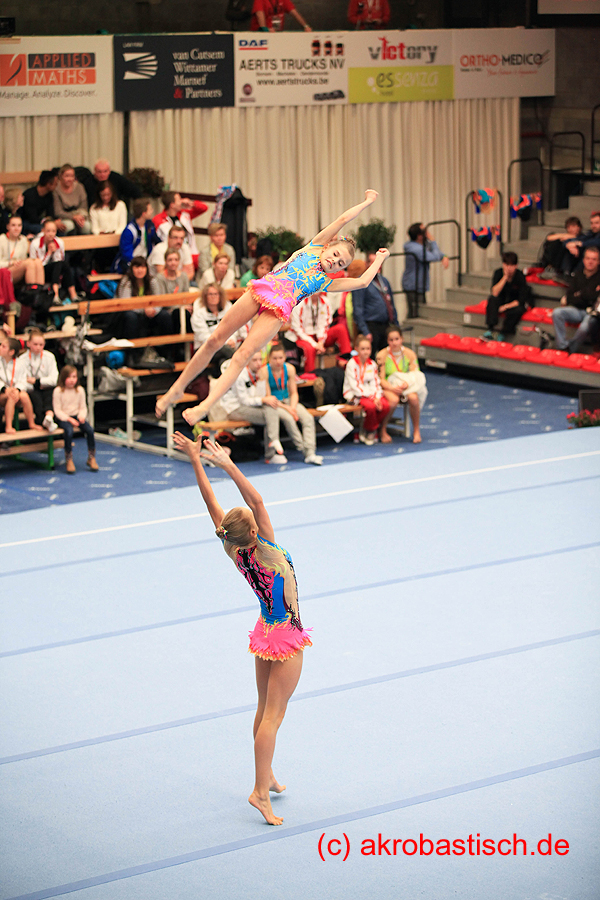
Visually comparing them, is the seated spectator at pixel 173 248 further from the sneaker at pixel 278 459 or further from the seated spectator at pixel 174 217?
the sneaker at pixel 278 459

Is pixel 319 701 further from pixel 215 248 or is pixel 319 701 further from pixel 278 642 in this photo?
pixel 215 248

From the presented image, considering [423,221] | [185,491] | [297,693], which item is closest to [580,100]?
[423,221]

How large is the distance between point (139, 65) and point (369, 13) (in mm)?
3178

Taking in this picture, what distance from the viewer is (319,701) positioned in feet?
15.6

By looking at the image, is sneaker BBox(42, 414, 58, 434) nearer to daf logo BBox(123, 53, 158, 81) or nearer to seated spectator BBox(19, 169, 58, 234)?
seated spectator BBox(19, 169, 58, 234)

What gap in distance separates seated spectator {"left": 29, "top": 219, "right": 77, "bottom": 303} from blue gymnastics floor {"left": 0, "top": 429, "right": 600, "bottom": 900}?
8.01 feet

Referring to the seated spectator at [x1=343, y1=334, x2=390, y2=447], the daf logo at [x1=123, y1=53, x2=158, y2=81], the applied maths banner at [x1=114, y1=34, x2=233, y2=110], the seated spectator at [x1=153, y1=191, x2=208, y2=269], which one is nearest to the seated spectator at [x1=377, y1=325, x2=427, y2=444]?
the seated spectator at [x1=343, y1=334, x2=390, y2=447]

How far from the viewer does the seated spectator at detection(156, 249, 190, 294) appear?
935cm

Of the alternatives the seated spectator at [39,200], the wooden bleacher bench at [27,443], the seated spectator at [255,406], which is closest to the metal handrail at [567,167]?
the seated spectator at [39,200]

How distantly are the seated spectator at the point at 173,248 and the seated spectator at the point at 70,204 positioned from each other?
2.49ft

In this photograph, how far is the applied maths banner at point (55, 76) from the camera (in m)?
10.5

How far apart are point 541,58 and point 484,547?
30.1 feet

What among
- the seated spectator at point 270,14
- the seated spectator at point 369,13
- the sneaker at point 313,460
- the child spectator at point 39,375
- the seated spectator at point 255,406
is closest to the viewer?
the child spectator at point 39,375

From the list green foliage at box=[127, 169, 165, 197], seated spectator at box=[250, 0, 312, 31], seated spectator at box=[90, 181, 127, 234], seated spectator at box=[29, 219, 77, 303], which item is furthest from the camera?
seated spectator at box=[250, 0, 312, 31]
